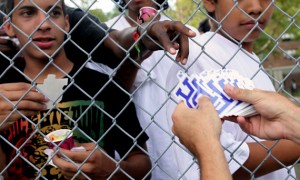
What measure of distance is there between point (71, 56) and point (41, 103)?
1.66 ft

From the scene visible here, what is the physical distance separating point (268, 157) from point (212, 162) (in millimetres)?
621

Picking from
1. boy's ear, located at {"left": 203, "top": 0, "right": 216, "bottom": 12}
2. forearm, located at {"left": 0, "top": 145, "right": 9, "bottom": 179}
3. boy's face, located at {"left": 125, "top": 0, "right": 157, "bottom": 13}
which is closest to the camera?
forearm, located at {"left": 0, "top": 145, "right": 9, "bottom": 179}

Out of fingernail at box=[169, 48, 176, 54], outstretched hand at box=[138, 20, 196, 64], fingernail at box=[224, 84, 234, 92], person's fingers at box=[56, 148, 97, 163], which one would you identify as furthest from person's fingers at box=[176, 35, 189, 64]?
person's fingers at box=[56, 148, 97, 163]

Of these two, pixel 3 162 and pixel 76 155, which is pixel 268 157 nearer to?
pixel 76 155

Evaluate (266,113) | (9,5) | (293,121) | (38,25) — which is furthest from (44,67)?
(293,121)

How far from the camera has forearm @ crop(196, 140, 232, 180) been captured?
1697mm

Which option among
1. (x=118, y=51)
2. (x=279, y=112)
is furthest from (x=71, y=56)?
(x=279, y=112)

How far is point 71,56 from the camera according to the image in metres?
2.68

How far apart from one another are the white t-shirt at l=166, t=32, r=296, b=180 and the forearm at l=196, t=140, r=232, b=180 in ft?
1.51

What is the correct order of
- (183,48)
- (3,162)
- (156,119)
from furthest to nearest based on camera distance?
(156,119) < (3,162) < (183,48)

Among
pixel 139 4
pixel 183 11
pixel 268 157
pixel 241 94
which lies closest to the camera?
pixel 241 94

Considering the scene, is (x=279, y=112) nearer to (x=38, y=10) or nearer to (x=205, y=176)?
(x=205, y=176)

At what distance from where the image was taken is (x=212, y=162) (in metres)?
1.72

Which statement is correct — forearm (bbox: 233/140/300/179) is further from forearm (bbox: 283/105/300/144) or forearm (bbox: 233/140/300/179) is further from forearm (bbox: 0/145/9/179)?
forearm (bbox: 0/145/9/179)
